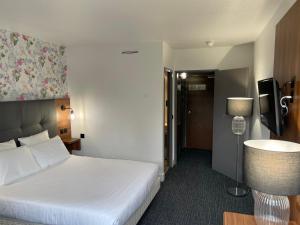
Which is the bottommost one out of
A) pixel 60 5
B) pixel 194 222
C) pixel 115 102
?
pixel 194 222

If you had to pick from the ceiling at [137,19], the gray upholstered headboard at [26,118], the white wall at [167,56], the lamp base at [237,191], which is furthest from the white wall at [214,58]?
the gray upholstered headboard at [26,118]

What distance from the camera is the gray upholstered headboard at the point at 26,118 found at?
9.59 feet

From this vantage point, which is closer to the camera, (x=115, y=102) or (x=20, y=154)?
(x=20, y=154)

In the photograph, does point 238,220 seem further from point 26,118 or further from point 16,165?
point 26,118

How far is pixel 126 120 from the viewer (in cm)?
407

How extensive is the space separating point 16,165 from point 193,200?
2.40m

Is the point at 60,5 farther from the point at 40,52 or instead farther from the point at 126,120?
the point at 126,120

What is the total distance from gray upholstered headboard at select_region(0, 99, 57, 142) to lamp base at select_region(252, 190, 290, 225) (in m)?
2.99

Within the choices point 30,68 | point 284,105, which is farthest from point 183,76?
point 284,105

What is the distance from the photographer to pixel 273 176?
114 cm

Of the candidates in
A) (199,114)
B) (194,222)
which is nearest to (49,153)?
(194,222)

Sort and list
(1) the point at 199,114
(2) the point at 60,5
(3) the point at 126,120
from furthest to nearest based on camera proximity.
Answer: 1. (1) the point at 199,114
2. (3) the point at 126,120
3. (2) the point at 60,5

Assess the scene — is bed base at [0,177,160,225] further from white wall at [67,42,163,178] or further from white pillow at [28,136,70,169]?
white wall at [67,42,163,178]

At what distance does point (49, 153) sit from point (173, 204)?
1.88 m
